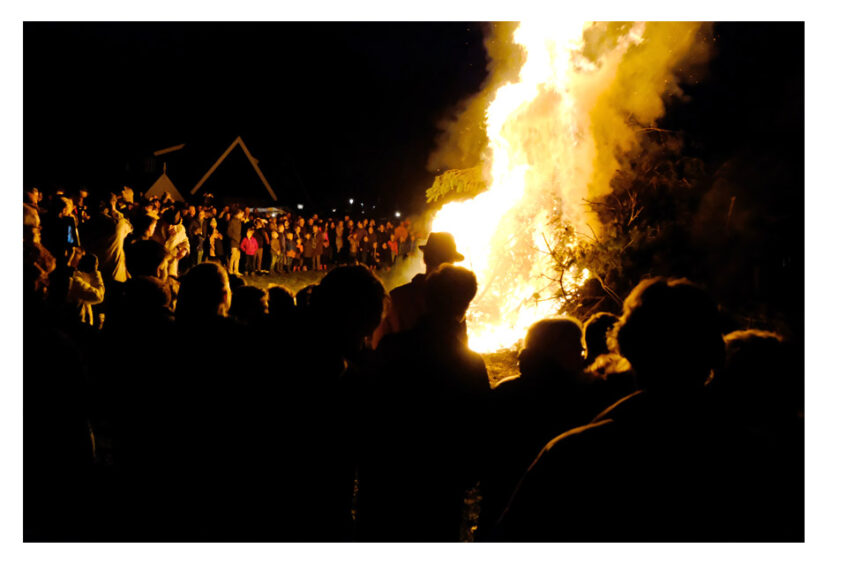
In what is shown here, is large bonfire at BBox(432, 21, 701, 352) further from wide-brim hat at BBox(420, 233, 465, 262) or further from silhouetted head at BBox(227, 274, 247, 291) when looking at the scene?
silhouetted head at BBox(227, 274, 247, 291)

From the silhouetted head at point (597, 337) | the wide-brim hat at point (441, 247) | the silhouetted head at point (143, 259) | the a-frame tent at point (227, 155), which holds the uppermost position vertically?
the a-frame tent at point (227, 155)

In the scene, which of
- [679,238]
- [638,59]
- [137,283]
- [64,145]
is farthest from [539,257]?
[64,145]

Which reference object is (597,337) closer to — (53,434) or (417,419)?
(417,419)

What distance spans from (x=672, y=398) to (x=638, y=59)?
6252mm

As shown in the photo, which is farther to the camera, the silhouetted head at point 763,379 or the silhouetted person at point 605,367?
the silhouetted person at point 605,367

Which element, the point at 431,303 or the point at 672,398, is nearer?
the point at 672,398

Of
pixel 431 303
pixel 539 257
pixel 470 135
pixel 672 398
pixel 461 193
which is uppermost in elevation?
pixel 470 135

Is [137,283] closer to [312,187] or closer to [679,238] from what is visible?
[679,238]

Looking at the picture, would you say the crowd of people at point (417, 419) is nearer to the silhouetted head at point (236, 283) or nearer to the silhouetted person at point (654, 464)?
the silhouetted person at point (654, 464)

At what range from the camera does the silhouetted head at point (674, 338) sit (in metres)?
1.66

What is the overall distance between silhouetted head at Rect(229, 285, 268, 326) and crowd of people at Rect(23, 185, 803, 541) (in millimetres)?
615

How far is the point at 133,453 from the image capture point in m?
2.50

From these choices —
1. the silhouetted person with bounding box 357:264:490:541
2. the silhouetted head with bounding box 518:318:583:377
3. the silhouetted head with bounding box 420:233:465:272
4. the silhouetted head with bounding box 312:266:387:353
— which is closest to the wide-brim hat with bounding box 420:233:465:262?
the silhouetted head with bounding box 420:233:465:272

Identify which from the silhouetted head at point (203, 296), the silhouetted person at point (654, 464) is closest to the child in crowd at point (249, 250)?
the silhouetted head at point (203, 296)
